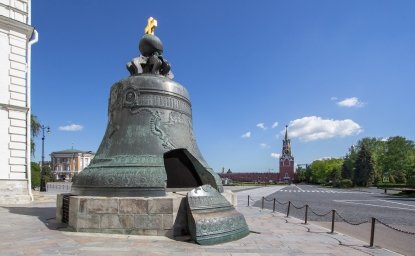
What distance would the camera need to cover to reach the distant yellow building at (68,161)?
3990 inches

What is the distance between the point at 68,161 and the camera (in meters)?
104

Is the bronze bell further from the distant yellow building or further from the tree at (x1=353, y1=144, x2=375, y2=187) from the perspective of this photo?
the distant yellow building

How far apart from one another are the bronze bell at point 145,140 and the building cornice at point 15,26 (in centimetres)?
1007

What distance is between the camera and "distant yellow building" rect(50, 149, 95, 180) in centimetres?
10134

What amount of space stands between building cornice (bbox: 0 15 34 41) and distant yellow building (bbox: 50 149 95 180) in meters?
87.5

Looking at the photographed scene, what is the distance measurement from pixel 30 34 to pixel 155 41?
11.0m

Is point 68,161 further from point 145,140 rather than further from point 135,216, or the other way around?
point 135,216

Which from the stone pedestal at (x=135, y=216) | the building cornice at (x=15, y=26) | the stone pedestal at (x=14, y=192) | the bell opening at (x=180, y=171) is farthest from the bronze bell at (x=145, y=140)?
the building cornice at (x=15, y=26)

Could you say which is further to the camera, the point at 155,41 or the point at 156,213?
the point at 155,41

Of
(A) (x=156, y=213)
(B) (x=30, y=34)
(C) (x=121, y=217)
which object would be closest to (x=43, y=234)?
(C) (x=121, y=217)

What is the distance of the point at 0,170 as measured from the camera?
48.7ft

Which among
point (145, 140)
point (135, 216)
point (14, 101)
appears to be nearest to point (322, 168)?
point (14, 101)

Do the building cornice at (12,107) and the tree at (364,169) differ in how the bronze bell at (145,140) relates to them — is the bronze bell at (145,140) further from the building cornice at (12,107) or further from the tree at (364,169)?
the tree at (364,169)

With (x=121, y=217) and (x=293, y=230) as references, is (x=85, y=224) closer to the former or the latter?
(x=121, y=217)
